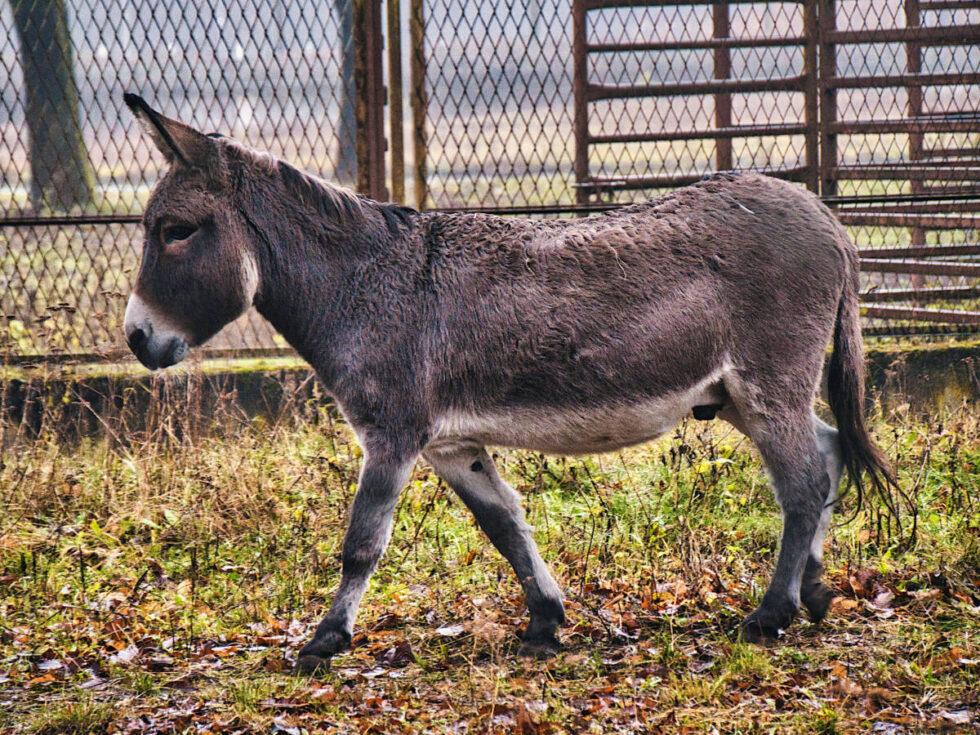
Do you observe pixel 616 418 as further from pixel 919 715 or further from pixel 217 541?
pixel 217 541

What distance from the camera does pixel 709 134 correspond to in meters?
7.42

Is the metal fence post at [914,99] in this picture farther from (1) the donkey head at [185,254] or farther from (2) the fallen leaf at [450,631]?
(1) the donkey head at [185,254]

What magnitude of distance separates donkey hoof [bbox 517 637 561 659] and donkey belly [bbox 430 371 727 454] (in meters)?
0.83

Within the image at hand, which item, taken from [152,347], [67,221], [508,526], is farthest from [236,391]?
[508,526]

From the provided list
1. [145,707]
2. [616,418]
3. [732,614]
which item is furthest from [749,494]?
[145,707]

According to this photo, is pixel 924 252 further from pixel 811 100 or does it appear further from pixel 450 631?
pixel 450 631

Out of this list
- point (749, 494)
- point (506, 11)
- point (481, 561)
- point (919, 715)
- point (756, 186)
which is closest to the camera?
point (919, 715)

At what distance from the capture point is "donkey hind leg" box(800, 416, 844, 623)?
14.7 ft

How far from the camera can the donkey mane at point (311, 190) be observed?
14.0ft

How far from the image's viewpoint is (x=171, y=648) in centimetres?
456

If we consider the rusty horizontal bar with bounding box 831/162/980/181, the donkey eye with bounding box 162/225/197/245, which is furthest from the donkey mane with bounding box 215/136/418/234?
the rusty horizontal bar with bounding box 831/162/980/181

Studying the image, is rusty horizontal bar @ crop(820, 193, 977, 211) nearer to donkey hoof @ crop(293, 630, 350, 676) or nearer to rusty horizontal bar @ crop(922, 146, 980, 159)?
rusty horizontal bar @ crop(922, 146, 980, 159)

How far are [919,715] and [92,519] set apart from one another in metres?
4.58

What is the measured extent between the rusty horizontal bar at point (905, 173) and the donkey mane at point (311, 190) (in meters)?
4.33
